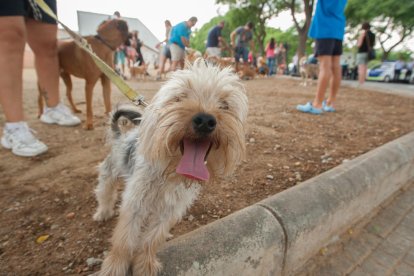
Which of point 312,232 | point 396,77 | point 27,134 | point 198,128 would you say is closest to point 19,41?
point 27,134

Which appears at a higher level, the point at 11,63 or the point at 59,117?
the point at 11,63

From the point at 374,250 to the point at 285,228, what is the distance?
40.8 inches

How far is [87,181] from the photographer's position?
2883 mm

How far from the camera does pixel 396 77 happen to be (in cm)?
2278

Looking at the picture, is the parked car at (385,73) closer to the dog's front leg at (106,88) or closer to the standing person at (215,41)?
the standing person at (215,41)

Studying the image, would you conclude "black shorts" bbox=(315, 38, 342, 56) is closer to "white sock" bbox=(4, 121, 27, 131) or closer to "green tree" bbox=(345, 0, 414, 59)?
"white sock" bbox=(4, 121, 27, 131)

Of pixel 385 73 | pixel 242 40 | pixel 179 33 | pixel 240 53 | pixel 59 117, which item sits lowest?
pixel 59 117

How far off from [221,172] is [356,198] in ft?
4.53

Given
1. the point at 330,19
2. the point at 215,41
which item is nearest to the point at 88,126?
the point at 330,19

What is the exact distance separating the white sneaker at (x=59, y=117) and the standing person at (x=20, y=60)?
455 mm

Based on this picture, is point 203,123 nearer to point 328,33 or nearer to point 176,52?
point 328,33

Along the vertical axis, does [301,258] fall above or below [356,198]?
below

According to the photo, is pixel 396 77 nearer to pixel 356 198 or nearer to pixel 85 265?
pixel 356 198

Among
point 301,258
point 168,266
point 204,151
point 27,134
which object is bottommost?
point 301,258
